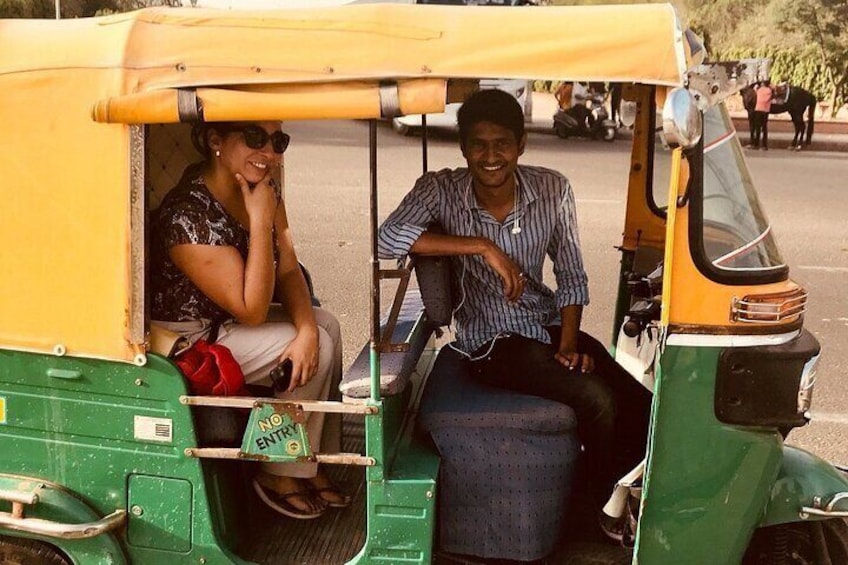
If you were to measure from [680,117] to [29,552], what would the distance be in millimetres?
2262

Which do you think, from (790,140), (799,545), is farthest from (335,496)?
(790,140)

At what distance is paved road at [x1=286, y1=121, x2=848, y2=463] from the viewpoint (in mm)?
6004

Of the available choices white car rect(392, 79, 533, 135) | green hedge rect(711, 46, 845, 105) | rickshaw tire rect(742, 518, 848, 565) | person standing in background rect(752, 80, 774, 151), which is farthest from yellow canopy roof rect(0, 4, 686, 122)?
green hedge rect(711, 46, 845, 105)

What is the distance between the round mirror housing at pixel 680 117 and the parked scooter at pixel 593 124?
52.7 feet

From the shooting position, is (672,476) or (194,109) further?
(672,476)

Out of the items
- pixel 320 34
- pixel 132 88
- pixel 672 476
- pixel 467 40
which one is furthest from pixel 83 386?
pixel 672 476

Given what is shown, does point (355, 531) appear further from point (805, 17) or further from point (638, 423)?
point (805, 17)

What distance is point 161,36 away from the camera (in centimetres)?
249

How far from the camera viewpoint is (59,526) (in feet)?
8.67

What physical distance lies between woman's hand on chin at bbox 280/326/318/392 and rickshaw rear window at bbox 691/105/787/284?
1.19 m

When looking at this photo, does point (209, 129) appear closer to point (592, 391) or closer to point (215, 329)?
point (215, 329)

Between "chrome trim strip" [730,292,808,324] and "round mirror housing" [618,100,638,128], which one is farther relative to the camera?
"round mirror housing" [618,100,638,128]

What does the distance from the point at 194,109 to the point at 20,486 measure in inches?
49.0

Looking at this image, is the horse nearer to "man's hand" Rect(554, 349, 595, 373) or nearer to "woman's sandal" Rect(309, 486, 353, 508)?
"man's hand" Rect(554, 349, 595, 373)
